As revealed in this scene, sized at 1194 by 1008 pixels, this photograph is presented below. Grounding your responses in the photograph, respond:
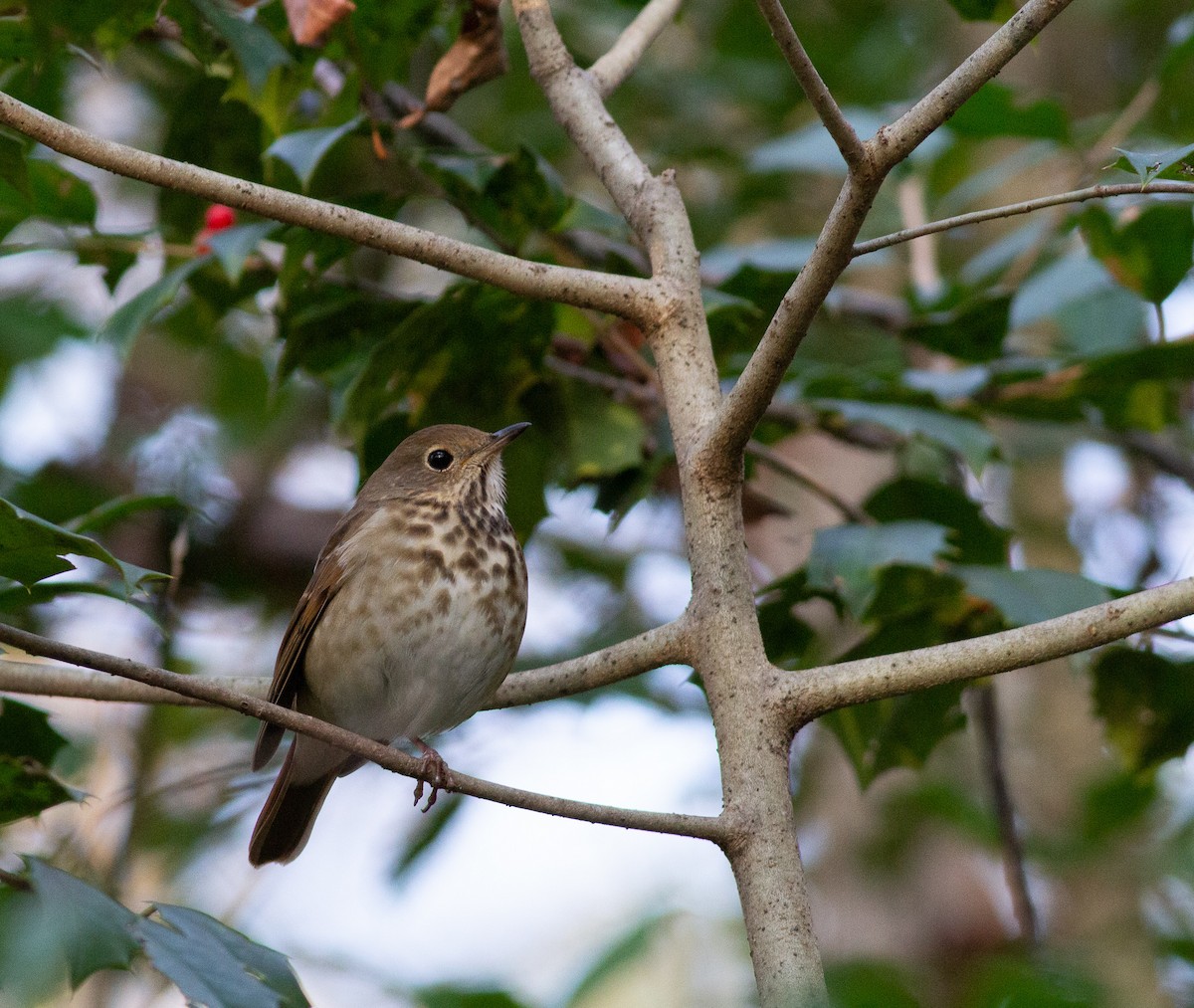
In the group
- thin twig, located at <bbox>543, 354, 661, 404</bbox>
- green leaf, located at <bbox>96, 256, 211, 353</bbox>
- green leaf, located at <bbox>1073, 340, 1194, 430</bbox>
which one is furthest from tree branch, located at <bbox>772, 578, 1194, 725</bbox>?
green leaf, located at <bbox>96, 256, 211, 353</bbox>

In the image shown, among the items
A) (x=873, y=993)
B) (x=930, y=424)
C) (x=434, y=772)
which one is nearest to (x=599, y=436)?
(x=930, y=424)

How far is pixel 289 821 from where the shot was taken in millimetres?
4254

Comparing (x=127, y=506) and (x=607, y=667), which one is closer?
(x=607, y=667)

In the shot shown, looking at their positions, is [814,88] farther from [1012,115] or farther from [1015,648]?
[1012,115]

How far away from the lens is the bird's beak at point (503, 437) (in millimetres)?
3924

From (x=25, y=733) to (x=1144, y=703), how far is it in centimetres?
268

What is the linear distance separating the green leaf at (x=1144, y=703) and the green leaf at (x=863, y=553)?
656 millimetres

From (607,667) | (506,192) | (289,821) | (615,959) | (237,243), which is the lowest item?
(615,959)

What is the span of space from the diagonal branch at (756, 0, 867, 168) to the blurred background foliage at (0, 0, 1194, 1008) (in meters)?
0.44

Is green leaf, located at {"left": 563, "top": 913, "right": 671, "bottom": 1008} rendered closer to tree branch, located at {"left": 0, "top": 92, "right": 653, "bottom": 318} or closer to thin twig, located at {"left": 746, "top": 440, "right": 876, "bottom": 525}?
tree branch, located at {"left": 0, "top": 92, "right": 653, "bottom": 318}

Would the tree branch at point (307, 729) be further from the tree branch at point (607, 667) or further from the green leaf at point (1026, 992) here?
the green leaf at point (1026, 992)

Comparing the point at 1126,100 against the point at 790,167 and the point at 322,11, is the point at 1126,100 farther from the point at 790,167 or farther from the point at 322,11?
the point at 322,11

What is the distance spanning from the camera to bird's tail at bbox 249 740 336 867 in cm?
413

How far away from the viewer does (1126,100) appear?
650cm
